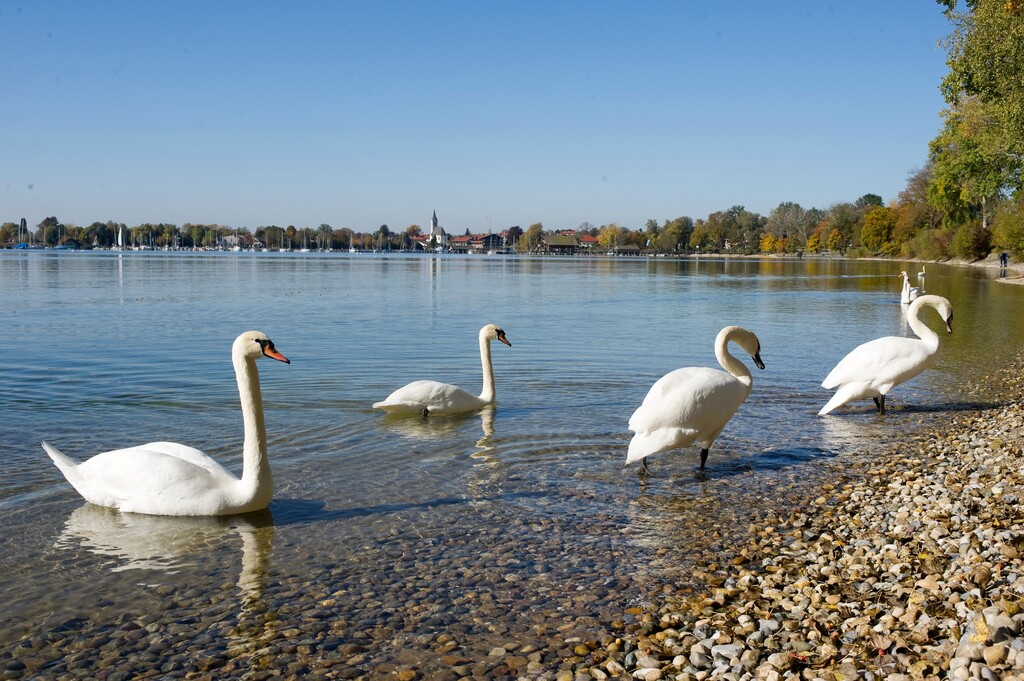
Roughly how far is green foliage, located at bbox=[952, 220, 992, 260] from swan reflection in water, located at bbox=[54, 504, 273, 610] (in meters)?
97.3

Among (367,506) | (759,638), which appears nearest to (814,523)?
(759,638)

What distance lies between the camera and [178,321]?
83.3 feet

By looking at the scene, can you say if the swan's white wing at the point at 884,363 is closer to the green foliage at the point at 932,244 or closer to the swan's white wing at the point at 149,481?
the swan's white wing at the point at 149,481

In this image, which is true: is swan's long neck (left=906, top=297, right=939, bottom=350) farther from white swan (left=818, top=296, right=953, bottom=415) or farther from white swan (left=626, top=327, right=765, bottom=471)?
white swan (left=626, top=327, right=765, bottom=471)

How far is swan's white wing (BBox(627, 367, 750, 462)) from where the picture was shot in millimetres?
8516

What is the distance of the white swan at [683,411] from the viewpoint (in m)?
8.52

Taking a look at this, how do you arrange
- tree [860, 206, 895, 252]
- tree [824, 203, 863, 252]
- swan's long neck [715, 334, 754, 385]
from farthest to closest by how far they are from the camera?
tree [824, 203, 863, 252] < tree [860, 206, 895, 252] < swan's long neck [715, 334, 754, 385]

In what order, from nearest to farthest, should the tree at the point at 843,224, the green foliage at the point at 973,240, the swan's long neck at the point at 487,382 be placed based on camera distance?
the swan's long neck at the point at 487,382 < the green foliage at the point at 973,240 < the tree at the point at 843,224

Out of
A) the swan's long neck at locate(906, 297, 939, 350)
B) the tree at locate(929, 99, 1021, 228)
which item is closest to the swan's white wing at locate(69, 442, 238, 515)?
the swan's long neck at locate(906, 297, 939, 350)

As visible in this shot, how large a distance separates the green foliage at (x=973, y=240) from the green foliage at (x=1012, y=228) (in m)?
20.2

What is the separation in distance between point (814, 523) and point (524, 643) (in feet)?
10.5

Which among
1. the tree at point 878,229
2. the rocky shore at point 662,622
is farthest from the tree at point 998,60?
the tree at point 878,229

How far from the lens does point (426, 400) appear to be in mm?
11578

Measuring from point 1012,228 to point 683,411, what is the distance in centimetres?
6450
